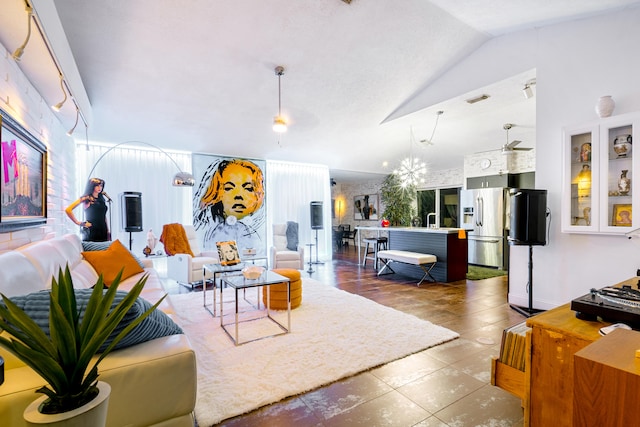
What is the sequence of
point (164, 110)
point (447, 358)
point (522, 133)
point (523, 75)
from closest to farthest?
point (447, 358) < point (523, 75) < point (164, 110) < point (522, 133)

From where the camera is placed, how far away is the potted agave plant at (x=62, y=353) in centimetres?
83

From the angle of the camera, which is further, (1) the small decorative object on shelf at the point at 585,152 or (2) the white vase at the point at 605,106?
(1) the small decorative object on shelf at the point at 585,152

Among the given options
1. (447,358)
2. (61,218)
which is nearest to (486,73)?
(447,358)

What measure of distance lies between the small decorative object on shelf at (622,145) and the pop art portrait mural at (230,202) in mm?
5856

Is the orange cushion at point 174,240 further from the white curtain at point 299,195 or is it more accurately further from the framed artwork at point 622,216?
the framed artwork at point 622,216

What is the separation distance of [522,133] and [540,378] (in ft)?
20.4

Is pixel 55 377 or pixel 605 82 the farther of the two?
pixel 605 82

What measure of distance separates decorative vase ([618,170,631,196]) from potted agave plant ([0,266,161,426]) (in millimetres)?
4079

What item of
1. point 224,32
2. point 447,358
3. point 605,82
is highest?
point 224,32

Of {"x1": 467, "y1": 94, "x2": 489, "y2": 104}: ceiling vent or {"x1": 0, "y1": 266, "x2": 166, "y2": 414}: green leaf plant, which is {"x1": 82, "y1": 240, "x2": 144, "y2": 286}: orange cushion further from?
{"x1": 467, "y1": 94, "x2": 489, "y2": 104}: ceiling vent

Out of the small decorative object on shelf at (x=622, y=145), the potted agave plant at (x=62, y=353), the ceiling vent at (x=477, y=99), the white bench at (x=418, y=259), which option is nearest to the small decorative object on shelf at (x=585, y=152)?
the small decorative object on shelf at (x=622, y=145)

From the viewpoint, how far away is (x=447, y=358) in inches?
96.6

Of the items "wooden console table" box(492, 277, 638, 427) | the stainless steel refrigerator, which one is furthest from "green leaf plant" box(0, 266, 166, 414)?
the stainless steel refrigerator

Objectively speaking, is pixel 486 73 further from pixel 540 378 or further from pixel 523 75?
pixel 540 378
